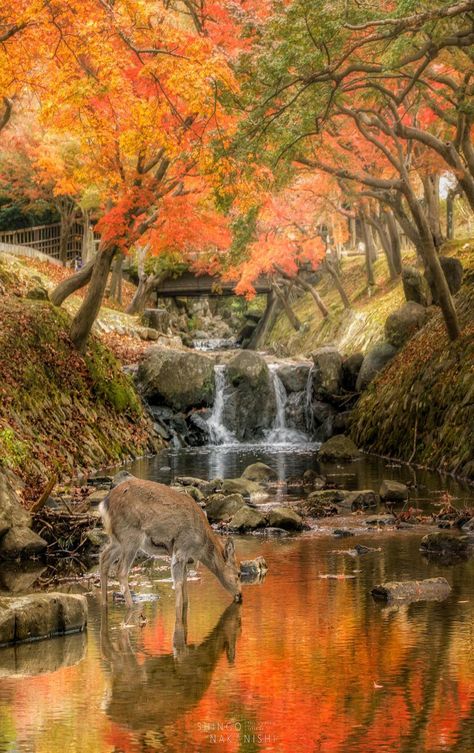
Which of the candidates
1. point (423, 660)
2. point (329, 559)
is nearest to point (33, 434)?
point (329, 559)

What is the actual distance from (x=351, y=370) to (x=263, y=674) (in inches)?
1118

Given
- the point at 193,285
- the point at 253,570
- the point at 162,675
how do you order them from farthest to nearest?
the point at 193,285
the point at 253,570
the point at 162,675

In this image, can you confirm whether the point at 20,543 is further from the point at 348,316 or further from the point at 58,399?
the point at 348,316

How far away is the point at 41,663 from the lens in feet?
33.2

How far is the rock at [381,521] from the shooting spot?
18.3 metres

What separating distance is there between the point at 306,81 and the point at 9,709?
48.2 feet

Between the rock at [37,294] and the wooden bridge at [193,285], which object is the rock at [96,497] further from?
the wooden bridge at [193,285]

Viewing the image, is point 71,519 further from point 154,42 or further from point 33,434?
point 154,42

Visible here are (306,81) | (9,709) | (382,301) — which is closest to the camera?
(9,709)

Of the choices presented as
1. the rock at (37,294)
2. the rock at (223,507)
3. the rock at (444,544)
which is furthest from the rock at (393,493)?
the rock at (37,294)

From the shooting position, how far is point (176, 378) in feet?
125

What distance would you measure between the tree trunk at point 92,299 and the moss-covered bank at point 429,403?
8.23 m

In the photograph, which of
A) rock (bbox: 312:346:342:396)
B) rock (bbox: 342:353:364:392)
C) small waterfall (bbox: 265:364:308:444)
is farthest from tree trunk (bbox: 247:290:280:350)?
rock (bbox: 342:353:364:392)

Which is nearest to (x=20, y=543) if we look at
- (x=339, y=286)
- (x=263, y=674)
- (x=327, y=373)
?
(x=263, y=674)
